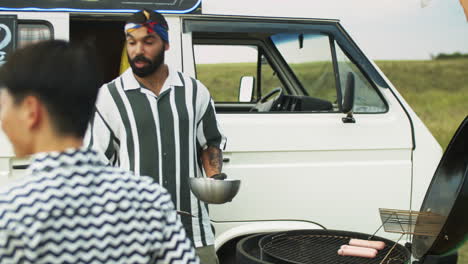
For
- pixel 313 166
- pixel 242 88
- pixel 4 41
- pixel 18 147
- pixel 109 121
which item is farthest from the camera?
pixel 242 88

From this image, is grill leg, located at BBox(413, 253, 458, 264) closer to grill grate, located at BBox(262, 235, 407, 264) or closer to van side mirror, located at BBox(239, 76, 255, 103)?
grill grate, located at BBox(262, 235, 407, 264)

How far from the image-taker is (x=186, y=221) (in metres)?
3.05

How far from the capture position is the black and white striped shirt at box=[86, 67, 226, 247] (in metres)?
3.01

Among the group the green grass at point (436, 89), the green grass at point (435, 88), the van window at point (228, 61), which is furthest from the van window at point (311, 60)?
the green grass at point (435, 88)

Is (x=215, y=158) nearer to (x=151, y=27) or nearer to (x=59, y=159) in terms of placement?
(x=151, y=27)

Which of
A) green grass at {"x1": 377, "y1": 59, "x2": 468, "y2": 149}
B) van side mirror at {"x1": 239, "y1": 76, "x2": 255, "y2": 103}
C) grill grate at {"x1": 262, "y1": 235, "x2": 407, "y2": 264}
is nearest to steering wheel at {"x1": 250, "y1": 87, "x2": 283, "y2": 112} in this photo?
van side mirror at {"x1": 239, "y1": 76, "x2": 255, "y2": 103}

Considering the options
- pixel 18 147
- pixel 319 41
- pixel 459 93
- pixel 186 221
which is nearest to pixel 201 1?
pixel 319 41

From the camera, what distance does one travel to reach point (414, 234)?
3.45 m

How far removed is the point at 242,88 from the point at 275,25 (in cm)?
136

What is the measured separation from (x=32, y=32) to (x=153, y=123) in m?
1.15

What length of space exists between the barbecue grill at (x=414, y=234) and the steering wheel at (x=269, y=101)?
99 cm

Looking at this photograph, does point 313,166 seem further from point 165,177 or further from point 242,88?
point 242,88

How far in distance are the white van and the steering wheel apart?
0.19m

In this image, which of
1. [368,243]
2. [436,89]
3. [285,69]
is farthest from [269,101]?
[436,89]
